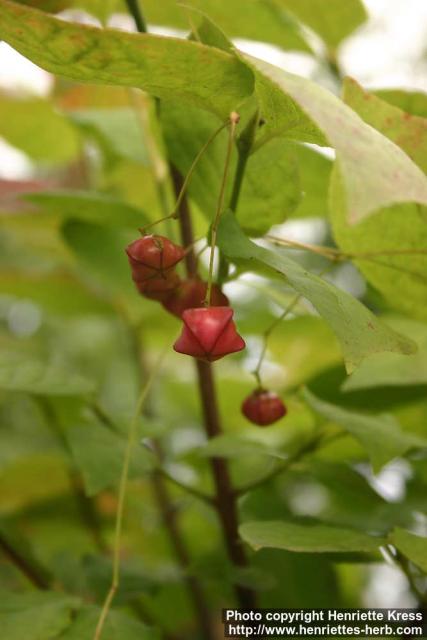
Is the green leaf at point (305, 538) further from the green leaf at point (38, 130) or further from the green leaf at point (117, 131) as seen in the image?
the green leaf at point (38, 130)

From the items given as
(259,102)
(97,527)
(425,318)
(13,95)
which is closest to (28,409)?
(97,527)

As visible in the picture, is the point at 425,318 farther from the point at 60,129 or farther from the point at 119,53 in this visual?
the point at 60,129

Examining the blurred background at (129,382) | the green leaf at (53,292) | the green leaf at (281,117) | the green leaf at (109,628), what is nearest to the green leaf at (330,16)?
the blurred background at (129,382)

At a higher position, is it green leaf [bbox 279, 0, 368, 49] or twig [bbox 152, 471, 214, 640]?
green leaf [bbox 279, 0, 368, 49]

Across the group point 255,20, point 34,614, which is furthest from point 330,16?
point 34,614

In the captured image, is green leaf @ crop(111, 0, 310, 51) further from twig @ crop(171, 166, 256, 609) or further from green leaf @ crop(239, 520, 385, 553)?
green leaf @ crop(239, 520, 385, 553)

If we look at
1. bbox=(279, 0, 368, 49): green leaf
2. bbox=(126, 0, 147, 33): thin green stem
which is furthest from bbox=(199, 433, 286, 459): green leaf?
bbox=(279, 0, 368, 49): green leaf
